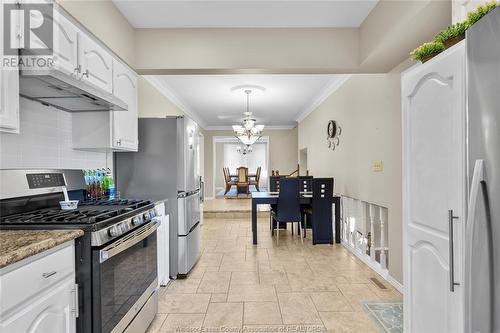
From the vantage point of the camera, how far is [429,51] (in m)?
1.39

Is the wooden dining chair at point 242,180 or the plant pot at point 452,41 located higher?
the plant pot at point 452,41

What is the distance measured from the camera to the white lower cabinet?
3.30 ft

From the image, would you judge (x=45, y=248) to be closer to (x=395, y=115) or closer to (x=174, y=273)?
(x=174, y=273)

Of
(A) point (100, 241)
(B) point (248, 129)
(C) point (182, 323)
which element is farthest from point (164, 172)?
(B) point (248, 129)

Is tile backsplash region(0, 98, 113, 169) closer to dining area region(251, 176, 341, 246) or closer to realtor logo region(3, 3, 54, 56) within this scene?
realtor logo region(3, 3, 54, 56)

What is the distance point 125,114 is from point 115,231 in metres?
1.44

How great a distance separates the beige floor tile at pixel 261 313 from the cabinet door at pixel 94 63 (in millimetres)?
2245

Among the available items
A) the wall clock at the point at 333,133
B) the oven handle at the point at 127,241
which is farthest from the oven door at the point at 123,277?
the wall clock at the point at 333,133

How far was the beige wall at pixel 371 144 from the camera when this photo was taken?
9.64ft

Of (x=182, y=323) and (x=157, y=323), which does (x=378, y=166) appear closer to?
(x=182, y=323)

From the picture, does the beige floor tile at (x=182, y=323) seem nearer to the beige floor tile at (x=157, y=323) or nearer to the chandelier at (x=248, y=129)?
the beige floor tile at (x=157, y=323)

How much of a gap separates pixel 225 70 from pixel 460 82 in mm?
2274

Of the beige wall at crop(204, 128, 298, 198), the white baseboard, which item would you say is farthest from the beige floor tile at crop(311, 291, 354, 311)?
the beige wall at crop(204, 128, 298, 198)

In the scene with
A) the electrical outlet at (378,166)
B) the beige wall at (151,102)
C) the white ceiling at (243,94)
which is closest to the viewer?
the electrical outlet at (378,166)
